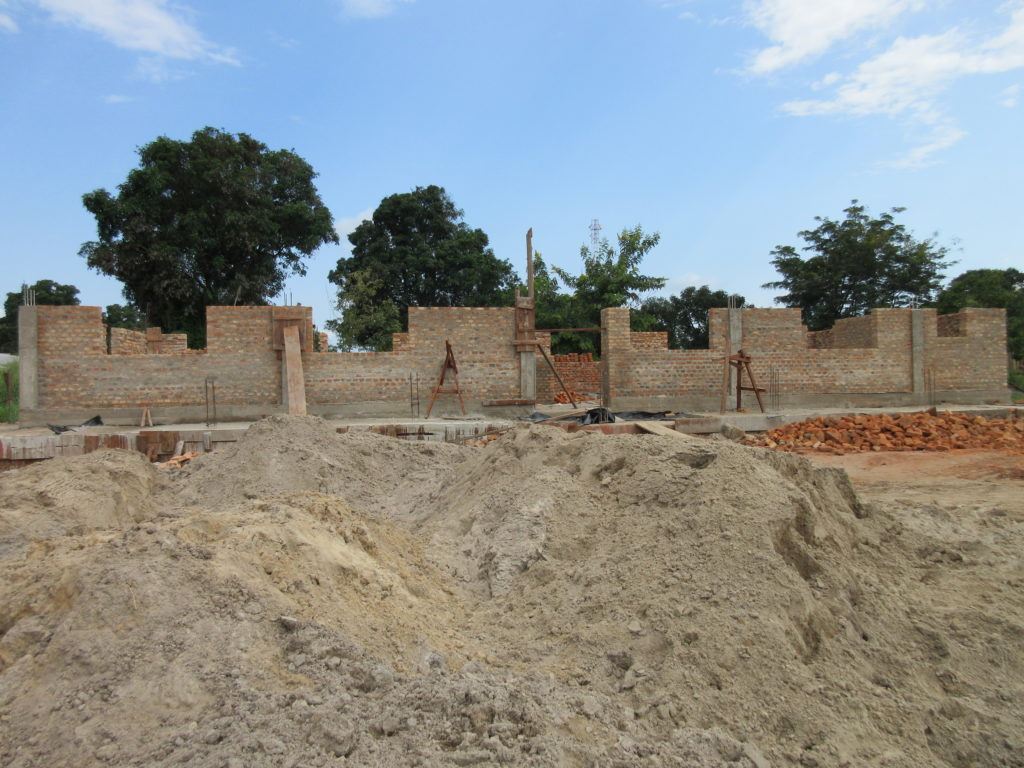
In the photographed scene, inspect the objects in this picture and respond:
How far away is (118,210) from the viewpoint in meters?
25.6

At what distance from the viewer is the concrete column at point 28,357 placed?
13.0 m

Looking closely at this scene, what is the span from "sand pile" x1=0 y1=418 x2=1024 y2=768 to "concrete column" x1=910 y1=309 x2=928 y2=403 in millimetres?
12817

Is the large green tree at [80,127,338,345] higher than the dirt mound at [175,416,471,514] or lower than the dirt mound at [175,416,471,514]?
higher

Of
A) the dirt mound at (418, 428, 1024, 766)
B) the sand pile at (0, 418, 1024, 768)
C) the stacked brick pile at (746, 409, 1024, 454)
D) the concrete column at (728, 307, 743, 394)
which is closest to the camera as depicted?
the sand pile at (0, 418, 1024, 768)

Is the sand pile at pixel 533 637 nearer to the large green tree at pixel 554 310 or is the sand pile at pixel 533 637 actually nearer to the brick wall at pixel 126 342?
the brick wall at pixel 126 342

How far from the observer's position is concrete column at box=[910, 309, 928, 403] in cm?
1677

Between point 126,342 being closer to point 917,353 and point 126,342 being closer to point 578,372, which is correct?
point 578,372

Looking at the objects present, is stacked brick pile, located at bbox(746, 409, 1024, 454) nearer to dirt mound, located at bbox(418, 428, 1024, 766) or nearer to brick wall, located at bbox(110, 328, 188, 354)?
dirt mound, located at bbox(418, 428, 1024, 766)

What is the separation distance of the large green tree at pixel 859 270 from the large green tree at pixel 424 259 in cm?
1249

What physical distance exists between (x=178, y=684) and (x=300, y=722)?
1.78ft

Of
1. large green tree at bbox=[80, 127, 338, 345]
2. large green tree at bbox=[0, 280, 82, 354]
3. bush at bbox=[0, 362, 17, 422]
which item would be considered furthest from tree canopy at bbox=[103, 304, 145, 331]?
bush at bbox=[0, 362, 17, 422]

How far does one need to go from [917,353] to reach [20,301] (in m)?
45.9

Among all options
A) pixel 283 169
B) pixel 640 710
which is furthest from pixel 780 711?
pixel 283 169

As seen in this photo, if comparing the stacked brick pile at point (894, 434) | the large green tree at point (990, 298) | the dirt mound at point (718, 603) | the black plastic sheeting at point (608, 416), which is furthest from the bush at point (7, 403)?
the large green tree at point (990, 298)
